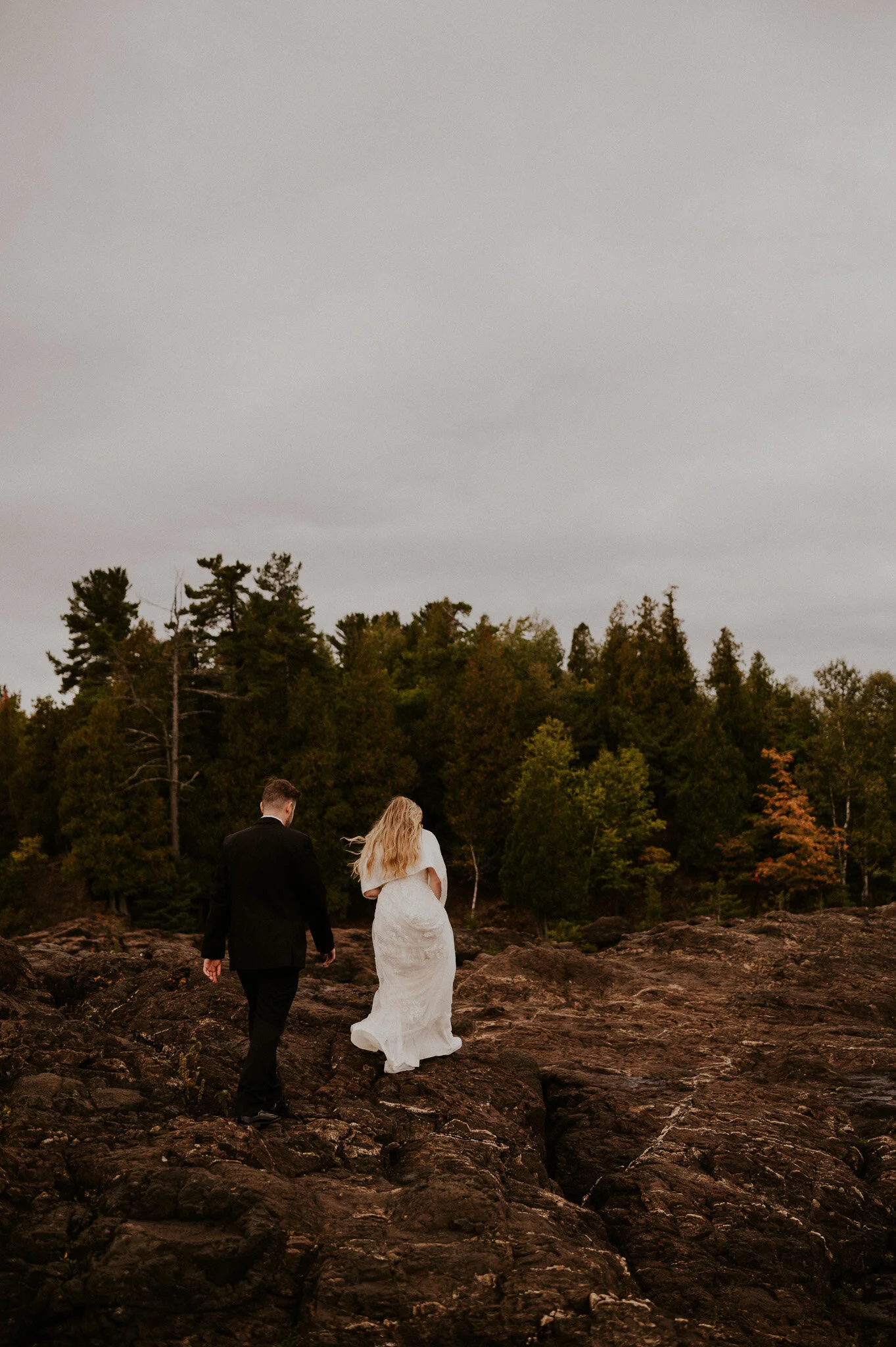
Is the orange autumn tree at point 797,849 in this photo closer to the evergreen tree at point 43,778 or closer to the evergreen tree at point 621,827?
the evergreen tree at point 621,827

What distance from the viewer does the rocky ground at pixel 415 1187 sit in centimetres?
548

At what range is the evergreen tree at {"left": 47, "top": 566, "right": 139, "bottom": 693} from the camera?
54719 mm

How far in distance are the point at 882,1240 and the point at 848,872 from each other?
40170 mm

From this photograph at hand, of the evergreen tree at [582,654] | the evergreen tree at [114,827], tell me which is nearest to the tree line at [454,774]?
the evergreen tree at [114,827]

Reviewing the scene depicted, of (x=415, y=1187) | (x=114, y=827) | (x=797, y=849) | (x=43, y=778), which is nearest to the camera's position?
(x=415, y=1187)

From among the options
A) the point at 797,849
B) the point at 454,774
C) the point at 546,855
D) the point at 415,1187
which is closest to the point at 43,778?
the point at 454,774

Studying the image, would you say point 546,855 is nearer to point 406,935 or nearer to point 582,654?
point 406,935

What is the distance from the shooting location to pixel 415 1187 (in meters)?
6.43

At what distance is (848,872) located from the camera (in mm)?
44125

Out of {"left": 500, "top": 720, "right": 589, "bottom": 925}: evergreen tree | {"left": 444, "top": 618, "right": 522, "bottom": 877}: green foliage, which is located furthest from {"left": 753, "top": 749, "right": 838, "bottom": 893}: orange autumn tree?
{"left": 444, "top": 618, "right": 522, "bottom": 877}: green foliage

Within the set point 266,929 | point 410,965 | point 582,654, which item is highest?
point 582,654

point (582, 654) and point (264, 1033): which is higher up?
point (582, 654)

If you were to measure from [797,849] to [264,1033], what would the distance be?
38.8 meters

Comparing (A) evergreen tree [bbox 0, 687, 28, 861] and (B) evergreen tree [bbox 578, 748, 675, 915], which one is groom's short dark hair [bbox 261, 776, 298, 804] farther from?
(A) evergreen tree [bbox 0, 687, 28, 861]
